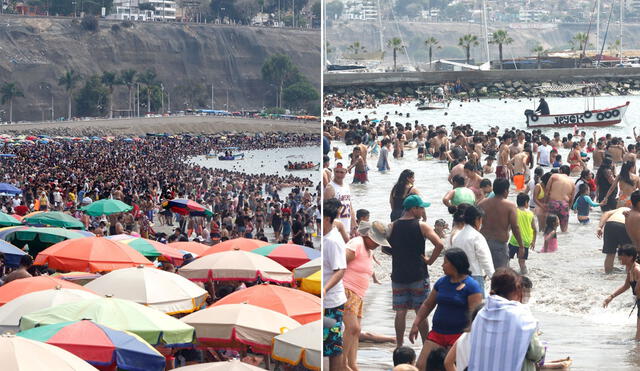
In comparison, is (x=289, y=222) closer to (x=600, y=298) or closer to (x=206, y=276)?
(x=206, y=276)

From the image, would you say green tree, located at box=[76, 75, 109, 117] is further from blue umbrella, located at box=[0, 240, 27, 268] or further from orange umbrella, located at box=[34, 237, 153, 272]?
orange umbrella, located at box=[34, 237, 153, 272]

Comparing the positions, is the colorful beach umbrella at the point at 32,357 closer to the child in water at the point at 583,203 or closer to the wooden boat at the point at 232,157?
the child in water at the point at 583,203

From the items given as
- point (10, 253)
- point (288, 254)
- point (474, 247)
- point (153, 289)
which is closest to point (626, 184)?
point (288, 254)

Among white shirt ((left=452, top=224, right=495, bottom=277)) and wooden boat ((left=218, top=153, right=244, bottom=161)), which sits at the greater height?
white shirt ((left=452, top=224, right=495, bottom=277))

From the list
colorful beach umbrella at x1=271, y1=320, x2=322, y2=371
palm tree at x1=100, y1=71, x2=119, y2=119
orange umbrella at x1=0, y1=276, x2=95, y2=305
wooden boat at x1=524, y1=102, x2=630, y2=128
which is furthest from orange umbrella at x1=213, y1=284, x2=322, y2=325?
palm tree at x1=100, y1=71, x2=119, y2=119

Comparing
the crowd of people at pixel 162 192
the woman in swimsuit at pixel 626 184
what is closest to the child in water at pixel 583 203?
the woman in swimsuit at pixel 626 184

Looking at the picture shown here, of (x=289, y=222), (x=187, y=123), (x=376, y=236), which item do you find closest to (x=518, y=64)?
(x=187, y=123)
